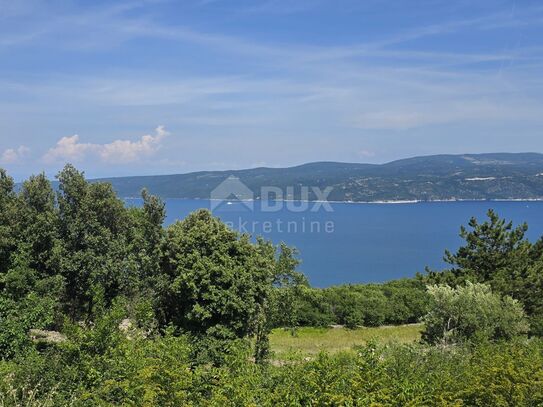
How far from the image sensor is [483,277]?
28.4 metres

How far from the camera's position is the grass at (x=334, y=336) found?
80.1ft

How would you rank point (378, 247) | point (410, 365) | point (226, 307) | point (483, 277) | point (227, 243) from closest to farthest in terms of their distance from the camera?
1. point (410, 365)
2. point (226, 307)
3. point (227, 243)
4. point (483, 277)
5. point (378, 247)

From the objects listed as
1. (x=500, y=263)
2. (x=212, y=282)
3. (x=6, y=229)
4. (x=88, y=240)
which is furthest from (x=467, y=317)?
(x=6, y=229)

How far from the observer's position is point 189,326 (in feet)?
54.5

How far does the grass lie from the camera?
24425mm

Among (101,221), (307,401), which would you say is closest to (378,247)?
(101,221)

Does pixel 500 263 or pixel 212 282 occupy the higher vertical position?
pixel 212 282

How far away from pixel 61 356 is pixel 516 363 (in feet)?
32.9

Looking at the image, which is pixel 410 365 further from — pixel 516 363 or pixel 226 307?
pixel 226 307

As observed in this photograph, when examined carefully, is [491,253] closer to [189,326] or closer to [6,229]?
[189,326]

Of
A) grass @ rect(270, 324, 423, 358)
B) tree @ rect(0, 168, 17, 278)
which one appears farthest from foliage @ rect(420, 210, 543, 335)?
tree @ rect(0, 168, 17, 278)

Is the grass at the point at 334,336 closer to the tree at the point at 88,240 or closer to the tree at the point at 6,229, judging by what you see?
the tree at the point at 88,240

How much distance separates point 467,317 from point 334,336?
11429 millimetres

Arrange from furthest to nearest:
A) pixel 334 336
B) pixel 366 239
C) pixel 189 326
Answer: pixel 366 239 < pixel 334 336 < pixel 189 326
